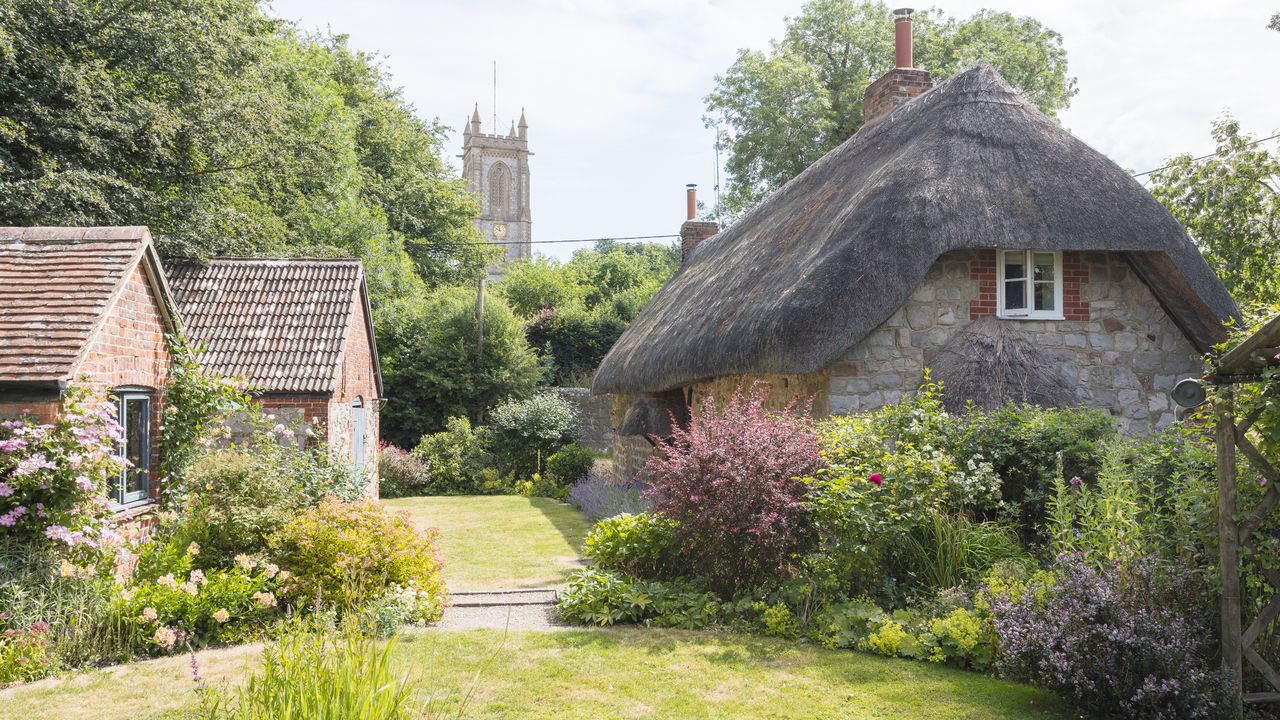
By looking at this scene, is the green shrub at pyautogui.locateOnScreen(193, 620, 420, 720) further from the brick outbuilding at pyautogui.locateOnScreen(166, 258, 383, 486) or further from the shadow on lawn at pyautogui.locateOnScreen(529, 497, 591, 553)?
the brick outbuilding at pyautogui.locateOnScreen(166, 258, 383, 486)

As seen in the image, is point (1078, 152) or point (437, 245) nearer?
point (1078, 152)

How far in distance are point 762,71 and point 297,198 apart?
47.6ft

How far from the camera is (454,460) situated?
19906 millimetres

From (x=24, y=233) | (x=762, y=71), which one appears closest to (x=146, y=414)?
(x=24, y=233)

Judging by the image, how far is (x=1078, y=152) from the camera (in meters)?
9.98

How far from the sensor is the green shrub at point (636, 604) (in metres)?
6.87

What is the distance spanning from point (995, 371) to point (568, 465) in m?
11.8

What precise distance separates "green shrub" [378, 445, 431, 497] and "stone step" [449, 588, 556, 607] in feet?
37.4

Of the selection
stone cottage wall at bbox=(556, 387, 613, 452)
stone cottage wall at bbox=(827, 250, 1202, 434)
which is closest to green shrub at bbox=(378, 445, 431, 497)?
stone cottage wall at bbox=(556, 387, 613, 452)

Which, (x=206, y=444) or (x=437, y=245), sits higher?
(x=437, y=245)

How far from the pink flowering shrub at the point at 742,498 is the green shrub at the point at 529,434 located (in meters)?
12.7

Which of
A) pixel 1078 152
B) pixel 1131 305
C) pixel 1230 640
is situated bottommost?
pixel 1230 640

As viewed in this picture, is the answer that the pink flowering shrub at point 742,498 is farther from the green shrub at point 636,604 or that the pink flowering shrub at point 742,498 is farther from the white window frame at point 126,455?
the white window frame at point 126,455

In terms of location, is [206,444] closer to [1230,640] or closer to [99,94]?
[99,94]
